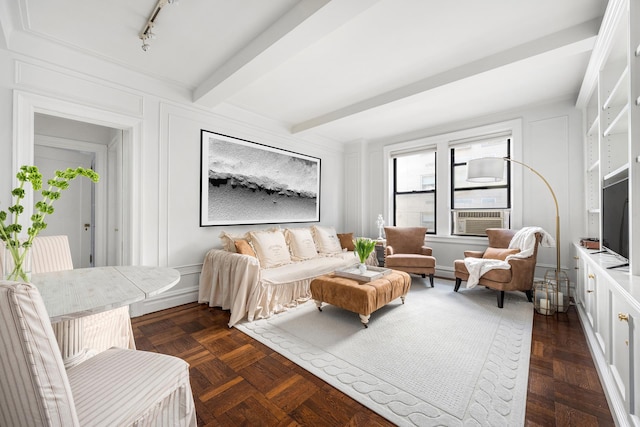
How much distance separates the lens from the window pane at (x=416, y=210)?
195 inches

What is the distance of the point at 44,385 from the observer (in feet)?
2.30

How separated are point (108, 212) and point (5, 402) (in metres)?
4.09

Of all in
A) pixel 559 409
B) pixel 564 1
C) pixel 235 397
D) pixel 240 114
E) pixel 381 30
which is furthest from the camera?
pixel 240 114

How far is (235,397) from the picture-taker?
1.66 m

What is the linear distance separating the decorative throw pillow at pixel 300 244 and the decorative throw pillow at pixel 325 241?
0.27 m

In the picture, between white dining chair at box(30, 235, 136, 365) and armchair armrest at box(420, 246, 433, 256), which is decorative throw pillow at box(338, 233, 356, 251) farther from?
white dining chair at box(30, 235, 136, 365)

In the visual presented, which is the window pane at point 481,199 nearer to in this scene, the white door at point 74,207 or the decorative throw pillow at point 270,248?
the decorative throw pillow at point 270,248

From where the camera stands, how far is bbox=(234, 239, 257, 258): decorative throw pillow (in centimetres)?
317

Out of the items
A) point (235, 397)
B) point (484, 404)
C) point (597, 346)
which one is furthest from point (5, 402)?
point (597, 346)

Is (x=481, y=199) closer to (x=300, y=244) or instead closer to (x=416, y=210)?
(x=416, y=210)

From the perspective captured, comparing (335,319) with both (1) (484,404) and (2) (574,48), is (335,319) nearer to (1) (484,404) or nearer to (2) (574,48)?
(1) (484,404)

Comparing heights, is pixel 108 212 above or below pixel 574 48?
below

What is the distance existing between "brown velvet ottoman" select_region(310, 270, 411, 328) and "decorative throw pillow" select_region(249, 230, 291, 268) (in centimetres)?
74

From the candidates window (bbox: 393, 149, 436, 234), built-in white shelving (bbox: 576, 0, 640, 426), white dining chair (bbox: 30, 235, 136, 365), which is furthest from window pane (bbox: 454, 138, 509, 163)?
white dining chair (bbox: 30, 235, 136, 365)
